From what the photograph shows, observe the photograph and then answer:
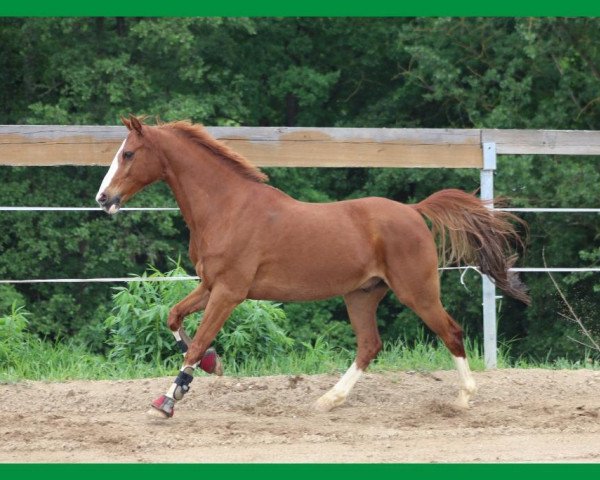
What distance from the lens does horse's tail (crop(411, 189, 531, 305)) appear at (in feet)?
25.5

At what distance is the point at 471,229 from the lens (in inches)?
308

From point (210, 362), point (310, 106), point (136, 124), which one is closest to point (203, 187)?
point (136, 124)

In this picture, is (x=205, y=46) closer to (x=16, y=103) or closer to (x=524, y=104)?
(x=16, y=103)

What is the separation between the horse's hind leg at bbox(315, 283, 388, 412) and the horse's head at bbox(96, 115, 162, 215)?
181 centimetres

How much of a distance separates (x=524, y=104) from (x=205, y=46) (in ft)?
19.9

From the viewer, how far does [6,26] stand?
1834cm

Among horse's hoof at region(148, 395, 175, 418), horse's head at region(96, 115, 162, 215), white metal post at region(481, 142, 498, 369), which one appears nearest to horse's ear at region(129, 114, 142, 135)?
horse's head at region(96, 115, 162, 215)

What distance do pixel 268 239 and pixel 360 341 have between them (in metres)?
1.10

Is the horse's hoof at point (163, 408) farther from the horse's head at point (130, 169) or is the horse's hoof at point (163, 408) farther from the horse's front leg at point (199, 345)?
the horse's head at point (130, 169)

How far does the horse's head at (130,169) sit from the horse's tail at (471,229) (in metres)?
2.03

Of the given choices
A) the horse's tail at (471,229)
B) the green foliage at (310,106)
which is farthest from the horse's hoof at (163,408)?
the green foliage at (310,106)

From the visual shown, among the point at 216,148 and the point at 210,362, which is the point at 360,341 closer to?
the point at 210,362

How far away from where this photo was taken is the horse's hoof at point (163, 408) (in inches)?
270

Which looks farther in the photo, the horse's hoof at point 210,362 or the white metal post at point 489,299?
the white metal post at point 489,299
